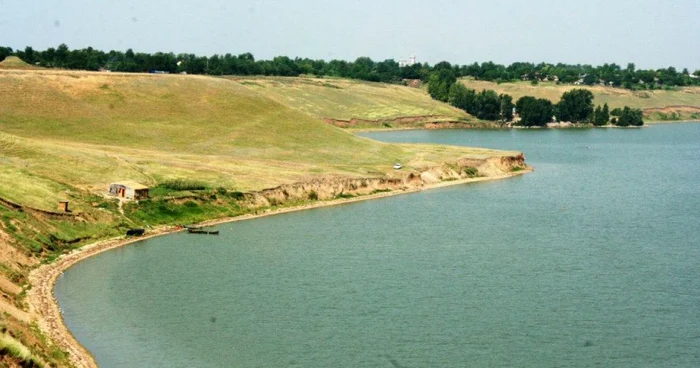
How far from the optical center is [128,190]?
2724 inches

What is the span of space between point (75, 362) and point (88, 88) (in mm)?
84118

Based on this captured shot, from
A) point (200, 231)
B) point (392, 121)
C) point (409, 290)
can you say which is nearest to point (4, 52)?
point (392, 121)

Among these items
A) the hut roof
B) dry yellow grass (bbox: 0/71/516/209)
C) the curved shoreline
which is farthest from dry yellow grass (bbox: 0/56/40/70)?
the curved shoreline

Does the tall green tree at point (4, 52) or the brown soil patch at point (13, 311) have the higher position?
the tall green tree at point (4, 52)

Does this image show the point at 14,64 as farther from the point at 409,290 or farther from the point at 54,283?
the point at 409,290

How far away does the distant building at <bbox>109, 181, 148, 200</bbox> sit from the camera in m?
69.0

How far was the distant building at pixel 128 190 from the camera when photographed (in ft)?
226

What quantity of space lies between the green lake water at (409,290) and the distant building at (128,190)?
19.8 ft

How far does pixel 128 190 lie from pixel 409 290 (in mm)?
27360

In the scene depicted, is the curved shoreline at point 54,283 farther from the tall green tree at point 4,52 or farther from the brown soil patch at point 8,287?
the tall green tree at point 4,52

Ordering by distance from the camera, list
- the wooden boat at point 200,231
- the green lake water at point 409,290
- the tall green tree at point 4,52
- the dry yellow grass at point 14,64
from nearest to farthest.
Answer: the green lake water at point 409,290
the wooden boat at point 200,231
the dry yellow grass at point 14,64
the tall green tree at point 4,52

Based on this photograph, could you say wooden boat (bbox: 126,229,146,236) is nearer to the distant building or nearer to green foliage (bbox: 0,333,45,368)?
the distant building

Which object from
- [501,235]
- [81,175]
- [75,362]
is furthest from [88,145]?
[75,362]

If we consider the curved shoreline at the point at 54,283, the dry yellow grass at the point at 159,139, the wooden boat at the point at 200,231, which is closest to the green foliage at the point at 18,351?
the curved shoreline at the point at 54,283
